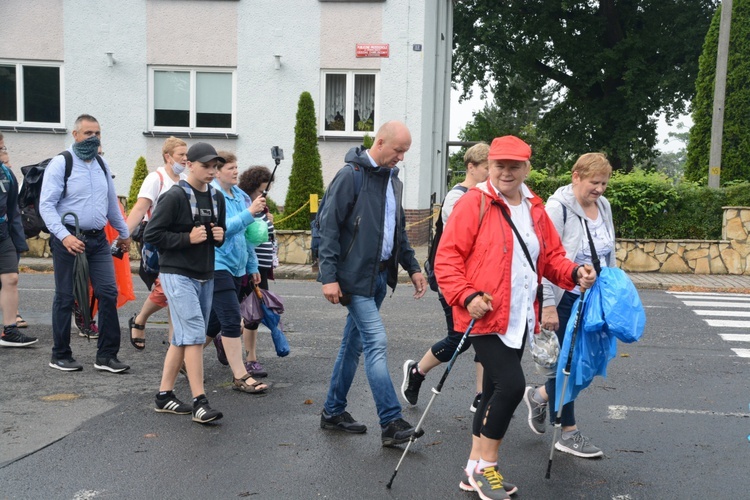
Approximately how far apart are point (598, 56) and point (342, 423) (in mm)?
27747

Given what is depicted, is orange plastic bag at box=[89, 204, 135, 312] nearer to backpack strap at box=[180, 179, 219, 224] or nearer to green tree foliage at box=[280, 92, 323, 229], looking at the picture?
backpack strap at box=[180, 179, 219, 224]

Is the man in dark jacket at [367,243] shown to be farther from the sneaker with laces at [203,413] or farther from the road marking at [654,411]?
the road marking at [654,411]

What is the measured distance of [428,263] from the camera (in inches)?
266

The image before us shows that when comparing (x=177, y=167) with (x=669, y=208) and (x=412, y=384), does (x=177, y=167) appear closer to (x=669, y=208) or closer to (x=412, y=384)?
(x=412, y=384)

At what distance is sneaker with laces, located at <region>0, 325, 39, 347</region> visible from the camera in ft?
27.0

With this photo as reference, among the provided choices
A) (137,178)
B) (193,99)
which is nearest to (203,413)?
(137,178)

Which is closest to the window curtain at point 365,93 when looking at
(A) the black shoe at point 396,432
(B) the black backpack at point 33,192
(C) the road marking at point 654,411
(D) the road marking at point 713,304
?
(D) the road marking at point 713,304

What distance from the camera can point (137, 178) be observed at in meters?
19.3

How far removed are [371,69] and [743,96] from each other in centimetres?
859

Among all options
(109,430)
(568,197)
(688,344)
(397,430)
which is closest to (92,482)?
(109,430)

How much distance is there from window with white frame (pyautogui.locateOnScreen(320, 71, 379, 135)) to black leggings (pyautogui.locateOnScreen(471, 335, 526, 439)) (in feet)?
54.1

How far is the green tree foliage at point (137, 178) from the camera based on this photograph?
18987mm

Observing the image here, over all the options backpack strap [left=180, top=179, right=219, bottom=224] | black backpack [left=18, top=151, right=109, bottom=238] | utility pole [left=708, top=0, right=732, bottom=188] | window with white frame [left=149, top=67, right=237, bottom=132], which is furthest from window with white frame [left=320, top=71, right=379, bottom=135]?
backpack strap [left=180, top=179, right=219, bottom=224]

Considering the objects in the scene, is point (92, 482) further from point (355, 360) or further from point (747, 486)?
point (747, 486)
